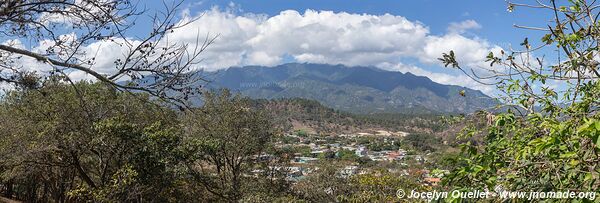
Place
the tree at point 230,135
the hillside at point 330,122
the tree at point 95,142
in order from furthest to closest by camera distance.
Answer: the hillside at point 330,122 → the tree at point 230,135 → the tree at point 95,142

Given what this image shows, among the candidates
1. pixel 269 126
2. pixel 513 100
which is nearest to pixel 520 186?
pixel 513 100

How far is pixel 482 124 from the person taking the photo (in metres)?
4.34

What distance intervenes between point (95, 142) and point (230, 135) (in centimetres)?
678

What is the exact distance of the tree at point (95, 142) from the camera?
42.3ft

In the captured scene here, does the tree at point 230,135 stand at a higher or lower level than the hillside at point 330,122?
lower

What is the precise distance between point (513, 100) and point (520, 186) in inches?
47.7

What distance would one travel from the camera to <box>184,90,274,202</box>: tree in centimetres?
1872

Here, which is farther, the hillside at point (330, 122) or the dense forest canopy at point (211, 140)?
the hillside at point (330, 122)

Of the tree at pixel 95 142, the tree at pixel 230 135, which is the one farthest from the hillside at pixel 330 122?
the tree at pixel 95 142

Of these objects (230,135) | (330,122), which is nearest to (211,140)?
(230,135)

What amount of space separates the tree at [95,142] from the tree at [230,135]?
332 centimetres

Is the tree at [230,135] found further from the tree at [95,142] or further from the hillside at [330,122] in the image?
the hillside at [330,122]

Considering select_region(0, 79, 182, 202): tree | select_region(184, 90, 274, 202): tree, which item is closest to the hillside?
select_region(184, 90, 274, 202): tree

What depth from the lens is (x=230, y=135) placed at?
754 inches
